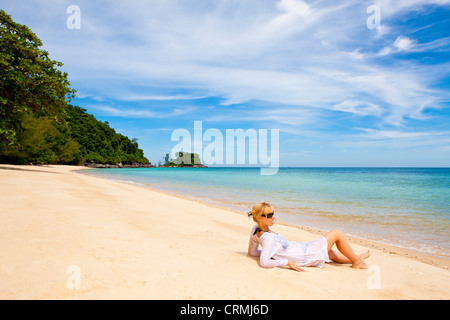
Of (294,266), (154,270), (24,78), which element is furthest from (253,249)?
(24,78)

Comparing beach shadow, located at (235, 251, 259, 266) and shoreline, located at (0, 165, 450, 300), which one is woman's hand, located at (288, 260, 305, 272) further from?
beach shadow, located at (235, 251, 259, 266)

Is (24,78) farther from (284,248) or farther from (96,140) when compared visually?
(96,140)

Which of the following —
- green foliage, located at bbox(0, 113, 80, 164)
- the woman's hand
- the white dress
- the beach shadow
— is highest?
green foliage, located at bbox(0, 113, 80, 164)

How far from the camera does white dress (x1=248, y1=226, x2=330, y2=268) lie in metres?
4.32

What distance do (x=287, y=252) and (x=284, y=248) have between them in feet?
0.27

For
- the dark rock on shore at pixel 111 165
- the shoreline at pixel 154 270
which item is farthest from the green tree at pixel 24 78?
the dark rock on shore at pixel 111 165

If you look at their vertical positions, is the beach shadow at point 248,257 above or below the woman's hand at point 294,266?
below

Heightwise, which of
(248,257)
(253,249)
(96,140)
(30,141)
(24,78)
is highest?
(96,140)

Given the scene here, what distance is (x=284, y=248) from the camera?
4.57m

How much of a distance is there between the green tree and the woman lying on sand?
24.9 m

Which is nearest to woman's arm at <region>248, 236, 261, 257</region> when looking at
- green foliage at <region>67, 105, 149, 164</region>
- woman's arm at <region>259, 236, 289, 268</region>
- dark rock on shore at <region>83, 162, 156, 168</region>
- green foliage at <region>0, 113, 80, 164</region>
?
woman's arm at <region>259, 236, 289, 268</region>

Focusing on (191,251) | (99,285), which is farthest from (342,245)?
(99,285)

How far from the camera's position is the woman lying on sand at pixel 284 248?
4355 mm

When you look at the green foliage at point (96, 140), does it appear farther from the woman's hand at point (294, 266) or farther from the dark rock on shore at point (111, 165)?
the woman's hand at point (294, 266)
